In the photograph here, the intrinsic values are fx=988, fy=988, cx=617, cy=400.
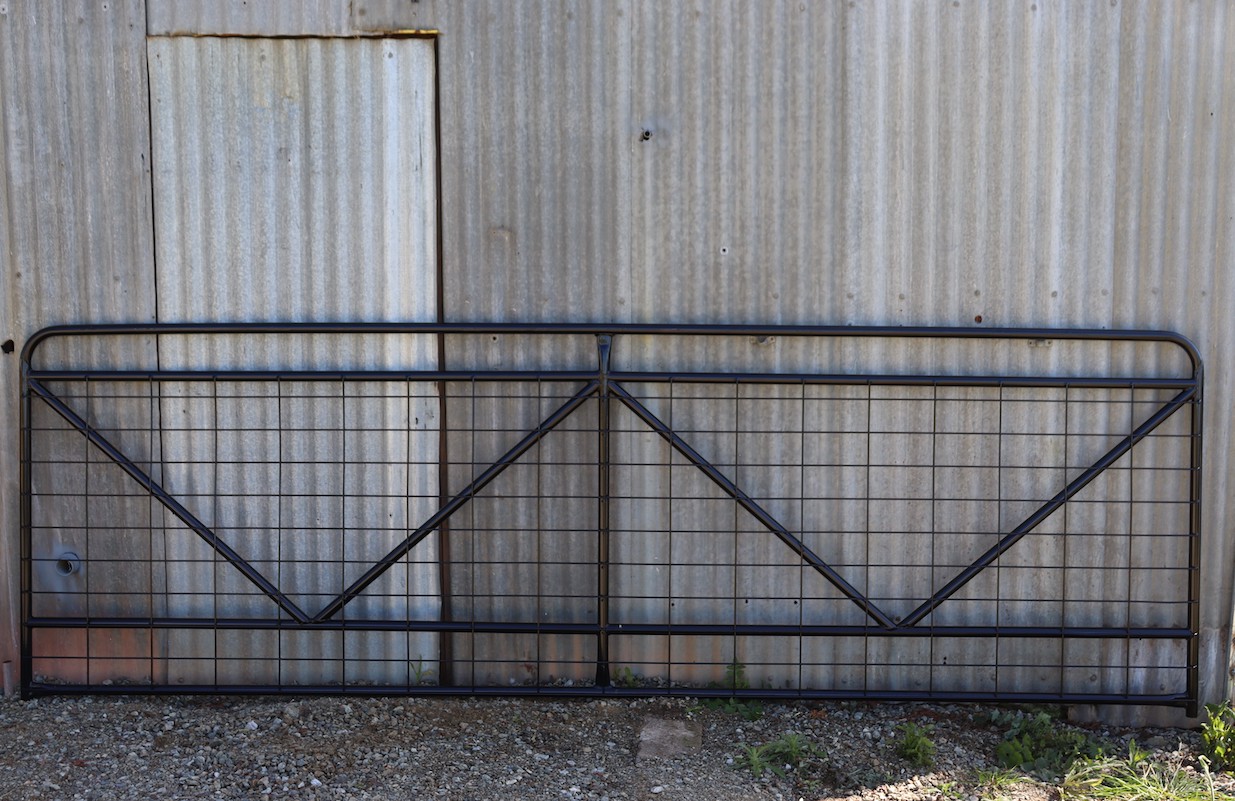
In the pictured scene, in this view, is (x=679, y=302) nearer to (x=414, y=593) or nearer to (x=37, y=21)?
(x=414, y=593)

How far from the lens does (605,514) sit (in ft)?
12.2

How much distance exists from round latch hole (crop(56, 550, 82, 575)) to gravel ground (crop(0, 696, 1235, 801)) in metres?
0.50

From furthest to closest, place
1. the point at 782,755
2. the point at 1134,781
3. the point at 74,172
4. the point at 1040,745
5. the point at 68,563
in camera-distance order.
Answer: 1. the point at 68,563
2. the point at 74,172
3. the point at 1040,745
4. the point at 782,755
5. the point at 1134,781

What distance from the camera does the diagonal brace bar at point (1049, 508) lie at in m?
3.65

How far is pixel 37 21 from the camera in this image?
3693 millimetres

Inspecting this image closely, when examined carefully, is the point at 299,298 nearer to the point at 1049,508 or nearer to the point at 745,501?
the point at 745,501

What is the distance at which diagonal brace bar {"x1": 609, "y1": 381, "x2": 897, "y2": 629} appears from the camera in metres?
3.65

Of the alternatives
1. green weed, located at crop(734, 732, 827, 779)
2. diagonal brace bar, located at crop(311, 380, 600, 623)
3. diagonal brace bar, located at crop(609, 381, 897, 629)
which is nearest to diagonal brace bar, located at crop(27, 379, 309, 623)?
diagonal brace bar, located at crop(311, 380, 600, 623)

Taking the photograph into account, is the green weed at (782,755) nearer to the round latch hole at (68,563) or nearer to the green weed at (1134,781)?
the green weed at (1134,781)

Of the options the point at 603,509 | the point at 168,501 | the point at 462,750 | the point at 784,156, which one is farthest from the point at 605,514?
the point at 168,501

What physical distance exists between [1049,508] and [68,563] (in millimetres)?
3783

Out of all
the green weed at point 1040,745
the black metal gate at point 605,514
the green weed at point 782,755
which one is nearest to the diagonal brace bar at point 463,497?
the black metal gate at point 605,514

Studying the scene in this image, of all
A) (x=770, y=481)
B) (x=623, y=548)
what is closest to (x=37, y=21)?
(x=623, y=548)

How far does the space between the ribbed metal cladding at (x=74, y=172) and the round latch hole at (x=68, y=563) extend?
0.59 metres
